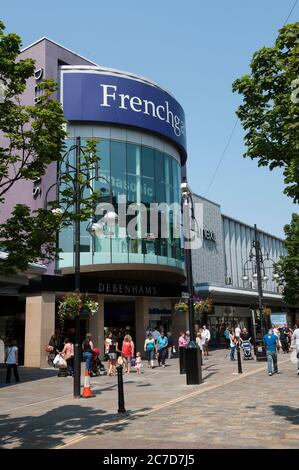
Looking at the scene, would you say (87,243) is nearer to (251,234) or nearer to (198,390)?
(198,390)

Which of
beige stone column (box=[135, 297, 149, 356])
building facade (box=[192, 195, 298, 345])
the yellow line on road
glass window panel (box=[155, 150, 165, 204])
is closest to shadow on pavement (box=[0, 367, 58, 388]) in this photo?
the yellow line on road

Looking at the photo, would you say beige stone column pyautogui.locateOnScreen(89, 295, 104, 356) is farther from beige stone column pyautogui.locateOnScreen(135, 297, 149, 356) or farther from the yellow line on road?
the yellow line on road

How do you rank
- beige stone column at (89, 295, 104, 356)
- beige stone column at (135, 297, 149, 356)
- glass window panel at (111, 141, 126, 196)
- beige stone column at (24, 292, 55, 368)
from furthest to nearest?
beige stone column at (135, 297, 149, 356) < beige stone column at (89, 295, 104, 356) < glass window panel at (111, 141, 126, 196) < beige stone column at (24, 292, 55, 368)

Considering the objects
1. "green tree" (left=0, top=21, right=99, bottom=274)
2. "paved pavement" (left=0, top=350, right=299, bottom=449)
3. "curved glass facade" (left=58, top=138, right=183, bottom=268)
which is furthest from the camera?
"curved glass facade" (left=58, top=138, right=183, bottom=268)

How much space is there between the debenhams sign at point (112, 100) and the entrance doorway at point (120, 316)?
11891 mm

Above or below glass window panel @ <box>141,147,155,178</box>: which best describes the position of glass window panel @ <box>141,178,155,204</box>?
below

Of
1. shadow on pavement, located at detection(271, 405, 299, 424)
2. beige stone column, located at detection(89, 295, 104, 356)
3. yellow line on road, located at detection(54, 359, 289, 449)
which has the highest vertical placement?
beige stone column, located at detection(89, 295, 104, 356)

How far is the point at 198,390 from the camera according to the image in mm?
14016

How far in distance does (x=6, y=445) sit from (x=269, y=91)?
8638 millimetres

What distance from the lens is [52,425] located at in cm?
965

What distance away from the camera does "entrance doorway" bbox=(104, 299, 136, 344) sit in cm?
3238

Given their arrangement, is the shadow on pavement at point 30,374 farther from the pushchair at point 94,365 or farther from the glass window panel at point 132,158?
the glass window panel at point 132,158
